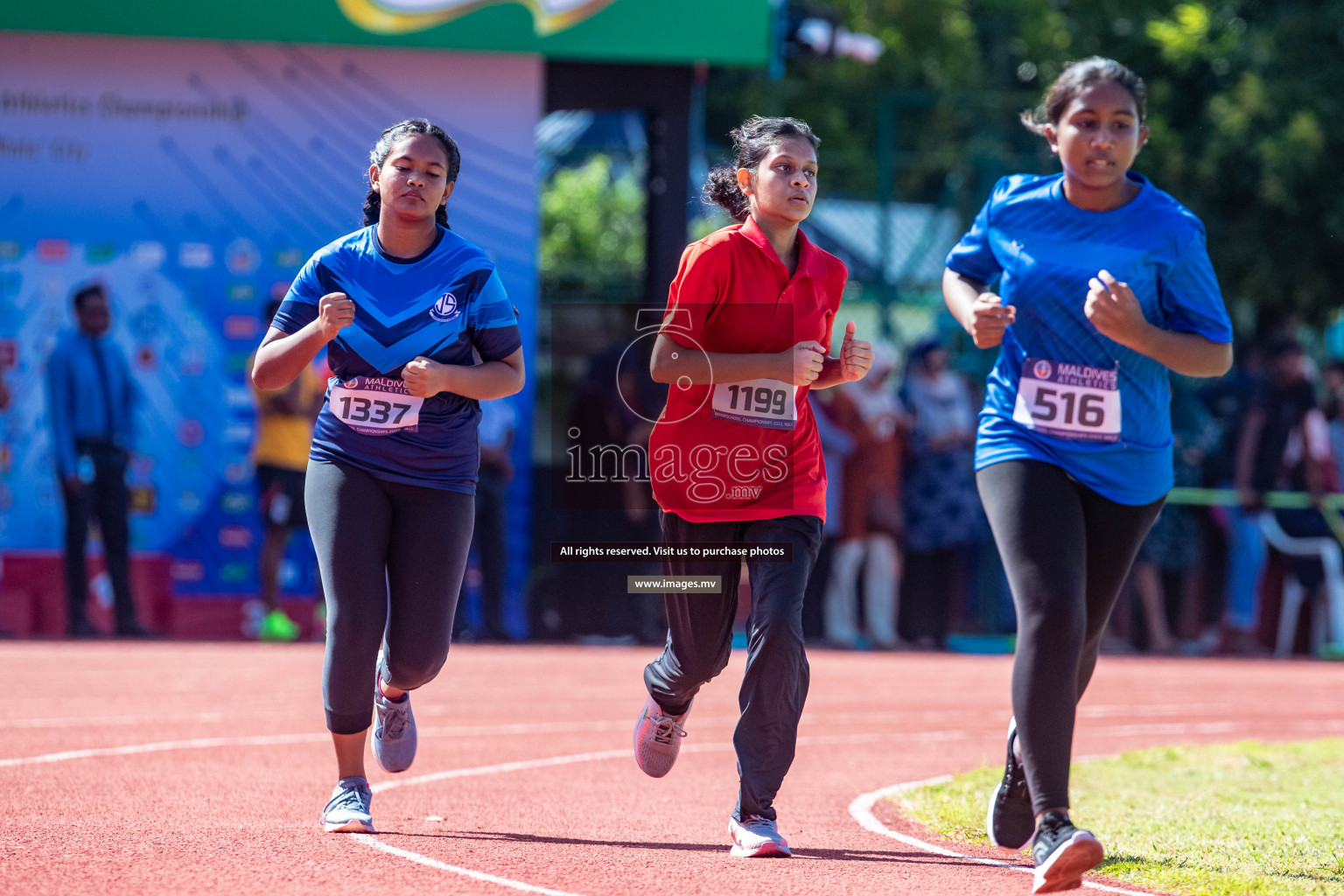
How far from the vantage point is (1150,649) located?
14.7 m

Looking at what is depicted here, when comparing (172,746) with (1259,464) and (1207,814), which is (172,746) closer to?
(1207,814)

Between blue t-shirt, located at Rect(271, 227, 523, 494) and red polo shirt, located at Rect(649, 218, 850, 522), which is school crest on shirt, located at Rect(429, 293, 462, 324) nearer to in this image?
blue t-shirt, located at Rect(271, 227, 523, 494)

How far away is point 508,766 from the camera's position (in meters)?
7.40

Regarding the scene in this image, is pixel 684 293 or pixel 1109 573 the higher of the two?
pixel 684 293

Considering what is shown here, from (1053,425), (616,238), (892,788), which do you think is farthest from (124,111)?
(616,238)

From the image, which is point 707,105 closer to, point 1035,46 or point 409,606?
point 1035,46

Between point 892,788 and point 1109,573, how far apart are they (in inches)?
96.0

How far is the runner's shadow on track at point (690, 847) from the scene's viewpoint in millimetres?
5156

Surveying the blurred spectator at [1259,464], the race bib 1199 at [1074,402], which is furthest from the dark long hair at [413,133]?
the blurred spectator at [1259,464]

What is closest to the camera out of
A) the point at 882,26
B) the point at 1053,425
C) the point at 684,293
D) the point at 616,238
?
the point at 1053,425

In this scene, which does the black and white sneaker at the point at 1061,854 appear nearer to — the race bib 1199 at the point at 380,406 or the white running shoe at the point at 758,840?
the white running shoe at the point at 758,840

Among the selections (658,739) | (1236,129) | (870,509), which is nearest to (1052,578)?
(658,739)

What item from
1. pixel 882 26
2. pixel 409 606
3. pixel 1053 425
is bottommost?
pixel 409 606

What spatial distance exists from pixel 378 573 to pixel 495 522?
852 cm
